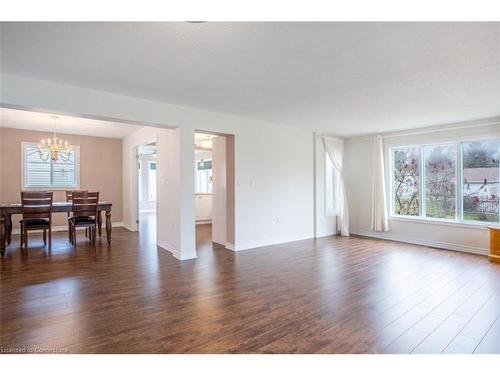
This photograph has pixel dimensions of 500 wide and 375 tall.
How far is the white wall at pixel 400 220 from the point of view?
4.81 metres

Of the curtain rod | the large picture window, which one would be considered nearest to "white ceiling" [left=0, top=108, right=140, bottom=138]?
the curtain rod

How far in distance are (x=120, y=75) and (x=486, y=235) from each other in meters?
6.01

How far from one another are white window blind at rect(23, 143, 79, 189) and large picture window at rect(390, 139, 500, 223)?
791cm

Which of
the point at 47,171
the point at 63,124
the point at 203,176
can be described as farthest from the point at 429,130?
the point at 47,171

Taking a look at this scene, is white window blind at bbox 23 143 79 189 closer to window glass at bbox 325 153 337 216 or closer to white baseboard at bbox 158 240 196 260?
white baseboard at bbox 158 240 196 260

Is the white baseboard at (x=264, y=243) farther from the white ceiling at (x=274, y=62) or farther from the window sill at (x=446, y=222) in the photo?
the white ceiling at (x=274, y=62)

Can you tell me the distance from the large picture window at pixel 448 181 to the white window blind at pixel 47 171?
7.91m

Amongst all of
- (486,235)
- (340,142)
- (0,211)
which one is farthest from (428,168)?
(0,211)

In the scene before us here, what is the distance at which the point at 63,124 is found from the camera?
20.0ft

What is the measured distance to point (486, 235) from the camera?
468cm

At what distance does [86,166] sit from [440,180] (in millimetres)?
8412

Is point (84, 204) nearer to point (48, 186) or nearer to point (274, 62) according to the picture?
point (48, 186)

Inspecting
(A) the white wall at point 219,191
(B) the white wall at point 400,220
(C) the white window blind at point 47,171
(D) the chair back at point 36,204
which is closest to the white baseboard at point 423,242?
(B) the white wall at point 400,220
